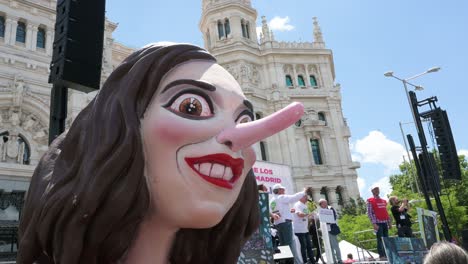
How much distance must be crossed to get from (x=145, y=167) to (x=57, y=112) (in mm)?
1434

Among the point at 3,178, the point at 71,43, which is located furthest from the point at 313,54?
the point at 71,43

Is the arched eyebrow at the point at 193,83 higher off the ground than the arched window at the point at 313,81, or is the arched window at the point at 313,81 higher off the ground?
the arched window at the point at 313,81

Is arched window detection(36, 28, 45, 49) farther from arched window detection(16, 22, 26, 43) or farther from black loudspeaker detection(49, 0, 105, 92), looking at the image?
black loudspeaker detection(49, 0, 105, 92)

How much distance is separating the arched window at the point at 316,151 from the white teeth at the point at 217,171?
2810 cm

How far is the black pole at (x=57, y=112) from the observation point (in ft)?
7.47

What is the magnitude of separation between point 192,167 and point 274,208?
594 centimetres

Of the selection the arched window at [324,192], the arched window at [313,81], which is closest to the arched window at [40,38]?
the arched window at [313,81]

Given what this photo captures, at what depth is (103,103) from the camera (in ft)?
4.07

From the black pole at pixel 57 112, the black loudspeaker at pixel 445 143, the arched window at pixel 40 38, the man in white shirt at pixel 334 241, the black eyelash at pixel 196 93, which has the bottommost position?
the man in white shirt at pixel 334 241

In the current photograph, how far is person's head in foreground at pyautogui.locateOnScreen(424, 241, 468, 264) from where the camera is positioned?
214cm

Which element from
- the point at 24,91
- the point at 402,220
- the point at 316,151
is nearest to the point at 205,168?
the point at 402,220

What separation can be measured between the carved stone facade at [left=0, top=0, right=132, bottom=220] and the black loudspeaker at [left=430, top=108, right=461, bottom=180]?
14.3 metres

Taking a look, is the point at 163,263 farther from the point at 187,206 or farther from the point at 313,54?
the point at 313,54

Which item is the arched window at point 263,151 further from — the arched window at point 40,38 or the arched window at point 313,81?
the arched window at point 40,38
